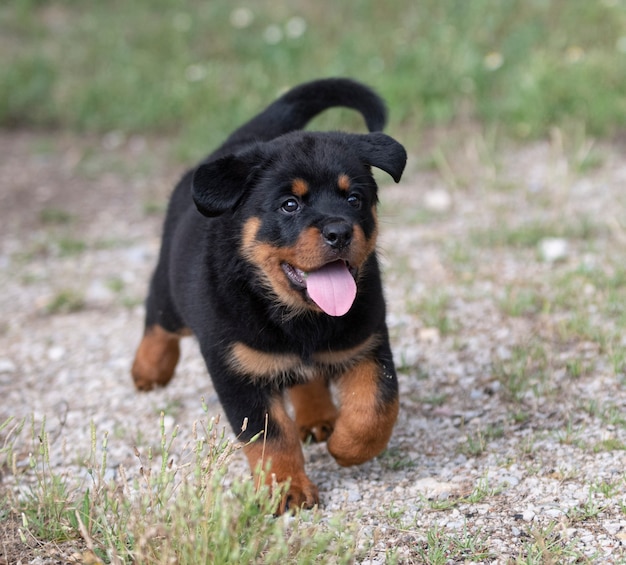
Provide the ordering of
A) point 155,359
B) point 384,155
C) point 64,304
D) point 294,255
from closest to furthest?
point 294,255 → point 384,155 → point 155,359 → point 64,304

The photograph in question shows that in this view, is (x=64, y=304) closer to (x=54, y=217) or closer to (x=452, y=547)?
(x=54, y=217)

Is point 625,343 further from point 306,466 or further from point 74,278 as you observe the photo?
point 74,278

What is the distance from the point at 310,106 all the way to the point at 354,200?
1.13 m

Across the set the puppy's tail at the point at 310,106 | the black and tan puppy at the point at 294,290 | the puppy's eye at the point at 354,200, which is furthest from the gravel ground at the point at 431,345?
the puppy's tail at the point at 310,106

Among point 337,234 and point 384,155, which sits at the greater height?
point 384,155

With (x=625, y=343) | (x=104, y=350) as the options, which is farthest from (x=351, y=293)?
(x=104, y=350)

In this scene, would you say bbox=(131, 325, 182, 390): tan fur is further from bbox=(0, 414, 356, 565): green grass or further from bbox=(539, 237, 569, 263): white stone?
bbox=(539, 237, 569, 263): white stone

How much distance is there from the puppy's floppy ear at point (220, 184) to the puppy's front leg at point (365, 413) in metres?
0.74

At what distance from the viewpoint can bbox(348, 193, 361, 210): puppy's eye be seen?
125 inches

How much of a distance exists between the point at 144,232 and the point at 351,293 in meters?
4.15

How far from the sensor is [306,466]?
3646 mm

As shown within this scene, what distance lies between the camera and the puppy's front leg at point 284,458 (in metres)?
3.17

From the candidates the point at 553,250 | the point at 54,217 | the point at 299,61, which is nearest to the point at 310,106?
the point at 553,250

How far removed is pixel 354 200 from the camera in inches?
126
